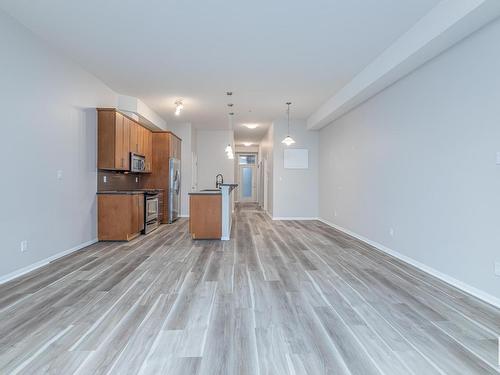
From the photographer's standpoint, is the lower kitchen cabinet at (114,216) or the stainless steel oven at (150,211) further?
the stainless steel oven at (150,211)

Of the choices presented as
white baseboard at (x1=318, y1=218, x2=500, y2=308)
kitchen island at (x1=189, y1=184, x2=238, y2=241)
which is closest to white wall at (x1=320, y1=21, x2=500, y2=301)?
white baseboard at (x1=318, y1=218, x2=500, y2=308)

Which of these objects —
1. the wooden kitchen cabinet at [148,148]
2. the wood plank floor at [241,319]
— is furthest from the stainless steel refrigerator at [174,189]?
the wood plank floor at [241,319]

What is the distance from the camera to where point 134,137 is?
5703 millimetres

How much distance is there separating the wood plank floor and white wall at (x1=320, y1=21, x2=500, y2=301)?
1.39ft

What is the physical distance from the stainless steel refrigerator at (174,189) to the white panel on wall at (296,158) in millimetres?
3094

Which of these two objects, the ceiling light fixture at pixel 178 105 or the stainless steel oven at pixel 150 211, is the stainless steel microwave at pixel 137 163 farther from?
the ceiling light fixture at pixel 178 105

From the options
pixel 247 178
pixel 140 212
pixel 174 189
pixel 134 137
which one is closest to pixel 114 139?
pixel 134 137

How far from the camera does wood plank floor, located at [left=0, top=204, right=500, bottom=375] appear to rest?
1.62 m

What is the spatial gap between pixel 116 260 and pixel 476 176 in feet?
14.5

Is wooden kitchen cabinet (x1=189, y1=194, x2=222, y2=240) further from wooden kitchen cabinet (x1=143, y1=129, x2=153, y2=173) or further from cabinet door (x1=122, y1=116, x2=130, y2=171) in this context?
wooden kitchen cabinet (x1=143, y1=129, x2=153, y2=173)

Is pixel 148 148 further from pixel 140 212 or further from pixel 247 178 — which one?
pixel 247 178

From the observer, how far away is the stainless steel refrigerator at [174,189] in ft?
22.8

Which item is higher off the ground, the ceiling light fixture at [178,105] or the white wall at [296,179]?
the ceiling light fixture at [178,105]

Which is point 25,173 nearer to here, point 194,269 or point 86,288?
point 86,288
